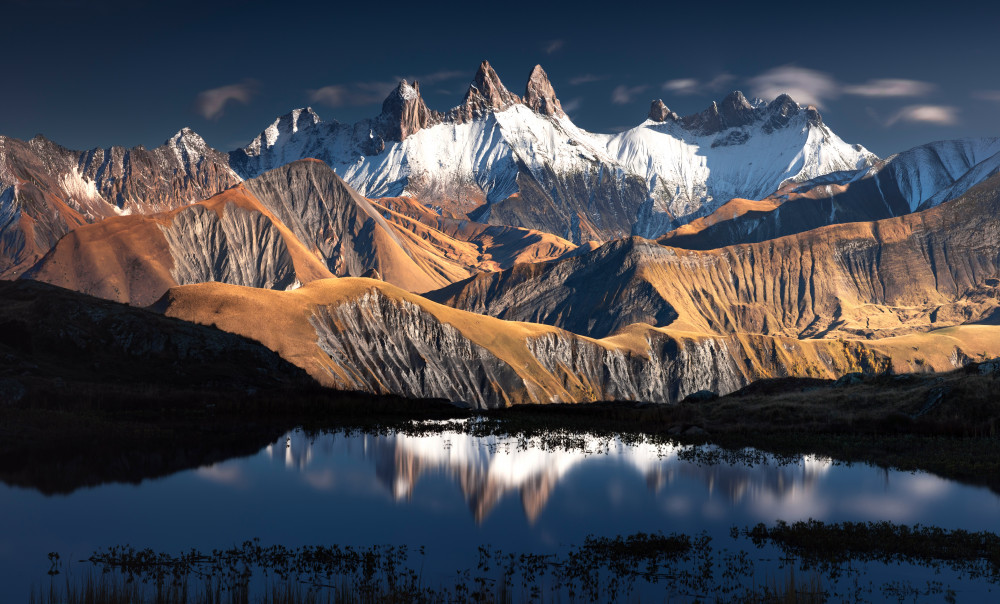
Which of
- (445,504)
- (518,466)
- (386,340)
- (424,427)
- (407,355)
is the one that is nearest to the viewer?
(445,504)

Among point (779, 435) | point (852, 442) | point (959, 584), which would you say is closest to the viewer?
point (959, 584)

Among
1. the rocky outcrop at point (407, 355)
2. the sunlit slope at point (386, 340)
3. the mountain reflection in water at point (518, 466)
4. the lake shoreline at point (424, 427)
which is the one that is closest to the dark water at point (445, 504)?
the mountain reflection in water at point (518, 466)

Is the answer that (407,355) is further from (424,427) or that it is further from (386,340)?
(424,427)

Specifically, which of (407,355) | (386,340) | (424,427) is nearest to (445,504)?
(424,427)

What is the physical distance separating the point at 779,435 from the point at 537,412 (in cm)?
2955

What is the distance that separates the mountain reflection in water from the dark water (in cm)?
16

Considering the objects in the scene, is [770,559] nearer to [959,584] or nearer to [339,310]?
[959,584]

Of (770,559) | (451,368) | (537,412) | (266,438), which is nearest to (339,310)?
(451,368)

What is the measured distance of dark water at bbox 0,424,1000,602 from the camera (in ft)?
85.7

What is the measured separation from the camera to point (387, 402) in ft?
234

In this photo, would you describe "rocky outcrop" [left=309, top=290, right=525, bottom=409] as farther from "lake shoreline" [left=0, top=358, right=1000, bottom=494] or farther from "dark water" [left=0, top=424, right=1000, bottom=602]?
"dark water" [left=0, top=424, right=1000, bottom=602]

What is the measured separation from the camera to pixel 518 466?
4197 cm

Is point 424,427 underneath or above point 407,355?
underneath

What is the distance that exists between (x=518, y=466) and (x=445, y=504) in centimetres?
1017
